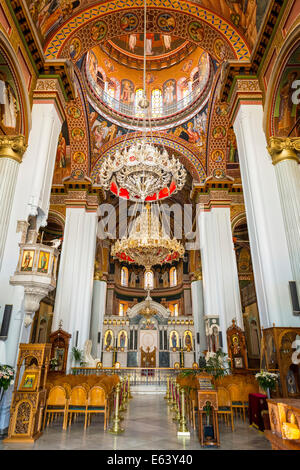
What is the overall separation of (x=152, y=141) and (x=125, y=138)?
136 centimetres

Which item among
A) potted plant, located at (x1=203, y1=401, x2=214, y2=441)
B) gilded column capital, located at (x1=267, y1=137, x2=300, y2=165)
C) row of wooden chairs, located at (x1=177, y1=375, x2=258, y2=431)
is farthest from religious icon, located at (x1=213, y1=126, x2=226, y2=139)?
potted plant, located at (x1=203, y1=401, x2=214, y2=441)

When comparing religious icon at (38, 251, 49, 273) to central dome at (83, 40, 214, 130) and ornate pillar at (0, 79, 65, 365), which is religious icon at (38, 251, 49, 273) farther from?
central dome at (83, 40, 214, 130)

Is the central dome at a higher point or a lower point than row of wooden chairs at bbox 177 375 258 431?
higher

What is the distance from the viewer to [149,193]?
403 inches

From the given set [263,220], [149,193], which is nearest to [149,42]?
[149,193]

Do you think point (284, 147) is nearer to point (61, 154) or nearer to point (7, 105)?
point (7, 105)

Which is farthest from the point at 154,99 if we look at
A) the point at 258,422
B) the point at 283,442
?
the point at 283,442

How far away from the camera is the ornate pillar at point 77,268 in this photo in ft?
34.7

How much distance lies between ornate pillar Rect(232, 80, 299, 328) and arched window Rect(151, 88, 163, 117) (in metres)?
8.36

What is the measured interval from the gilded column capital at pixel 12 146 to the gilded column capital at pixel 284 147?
5560 mm

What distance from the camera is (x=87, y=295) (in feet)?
38.0

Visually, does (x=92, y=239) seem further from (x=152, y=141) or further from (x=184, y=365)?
(x=184, y=365)

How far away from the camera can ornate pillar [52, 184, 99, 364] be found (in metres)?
10.6

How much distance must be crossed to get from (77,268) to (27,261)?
6103 mm
